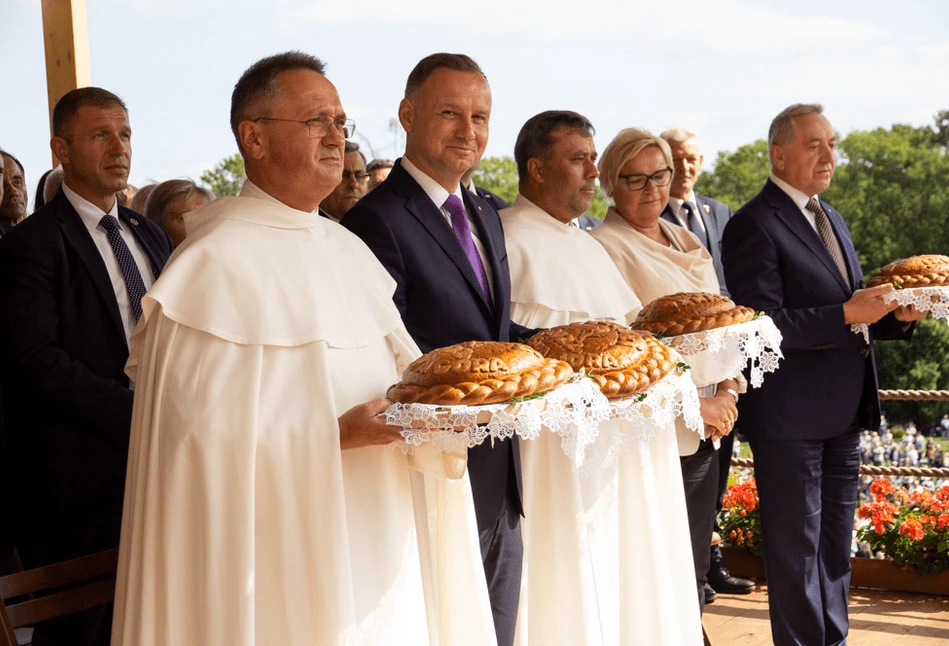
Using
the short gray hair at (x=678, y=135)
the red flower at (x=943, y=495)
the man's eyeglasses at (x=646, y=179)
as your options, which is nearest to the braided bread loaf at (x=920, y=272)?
the man's eyeglasses at (x=646, y=179)

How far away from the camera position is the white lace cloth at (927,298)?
4.26m

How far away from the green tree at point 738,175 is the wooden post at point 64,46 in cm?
5529

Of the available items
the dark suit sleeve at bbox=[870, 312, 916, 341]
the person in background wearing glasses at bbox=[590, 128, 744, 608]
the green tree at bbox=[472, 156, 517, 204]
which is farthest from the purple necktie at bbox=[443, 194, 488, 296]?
the green tree at bbox=[472, 156, 517, 204]

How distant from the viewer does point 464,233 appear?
3562mm

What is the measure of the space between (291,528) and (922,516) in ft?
15.8

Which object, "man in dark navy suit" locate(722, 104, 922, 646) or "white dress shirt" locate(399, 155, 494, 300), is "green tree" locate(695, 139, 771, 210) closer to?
"man in dark navy suit" locate(722, 104, 922, 646)

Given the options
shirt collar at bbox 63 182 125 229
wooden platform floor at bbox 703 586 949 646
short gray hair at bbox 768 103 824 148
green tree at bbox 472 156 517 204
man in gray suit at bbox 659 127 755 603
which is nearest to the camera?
shirt collar at bbox 63 182 125 229

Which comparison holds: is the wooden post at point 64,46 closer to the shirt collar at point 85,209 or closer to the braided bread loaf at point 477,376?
the shirt collar at point 85,209

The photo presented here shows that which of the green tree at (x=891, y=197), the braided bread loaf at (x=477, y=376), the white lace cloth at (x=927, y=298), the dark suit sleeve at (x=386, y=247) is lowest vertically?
the braided bread loaf at (x=477, y=376)

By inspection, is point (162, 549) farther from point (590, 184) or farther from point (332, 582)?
point (590, 184)

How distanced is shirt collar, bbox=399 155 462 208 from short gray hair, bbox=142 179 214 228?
216cm

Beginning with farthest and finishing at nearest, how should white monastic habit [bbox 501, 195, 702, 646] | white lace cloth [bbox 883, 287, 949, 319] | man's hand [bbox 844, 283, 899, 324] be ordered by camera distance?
man's hand [bbox 844, 283, 899, 324]
white lace cloth [bbox 883, 287, 949, 319]
white monastic habit [bbox 501, 195, 702, 646]

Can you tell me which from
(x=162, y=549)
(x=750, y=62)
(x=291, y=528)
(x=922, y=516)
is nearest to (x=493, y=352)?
(x=291, y=528)

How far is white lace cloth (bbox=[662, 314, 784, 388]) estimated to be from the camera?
369 centimetres
